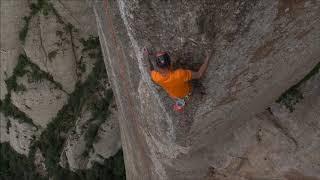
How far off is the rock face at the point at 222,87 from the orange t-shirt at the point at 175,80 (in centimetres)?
46

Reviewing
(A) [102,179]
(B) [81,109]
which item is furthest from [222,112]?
(A) [102,179]

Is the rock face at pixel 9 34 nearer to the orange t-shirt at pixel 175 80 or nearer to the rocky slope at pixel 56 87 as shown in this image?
the rocky slope at pixel 56 87

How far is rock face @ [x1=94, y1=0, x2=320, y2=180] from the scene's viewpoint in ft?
28.6

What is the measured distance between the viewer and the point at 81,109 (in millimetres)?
19078

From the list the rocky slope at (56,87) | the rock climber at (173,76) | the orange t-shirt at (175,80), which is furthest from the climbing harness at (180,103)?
the rocky slope at (56,87)

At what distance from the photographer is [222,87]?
966 centimetres

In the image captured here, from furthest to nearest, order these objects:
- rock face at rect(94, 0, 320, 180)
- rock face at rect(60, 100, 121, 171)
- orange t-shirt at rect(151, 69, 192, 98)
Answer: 1. rock face at rect(60, 100, 121, 171)
2. rock face at rect(94, 0, 320, 180)
3. orange t-shirt at rect(151, 69, 192, 98)

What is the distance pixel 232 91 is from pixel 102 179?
1147 cm

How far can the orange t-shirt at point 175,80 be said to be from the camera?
840 centimetres

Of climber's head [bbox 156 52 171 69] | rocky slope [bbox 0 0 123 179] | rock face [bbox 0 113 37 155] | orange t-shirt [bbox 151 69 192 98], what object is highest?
climber's head [bbox 156 52 171 69]

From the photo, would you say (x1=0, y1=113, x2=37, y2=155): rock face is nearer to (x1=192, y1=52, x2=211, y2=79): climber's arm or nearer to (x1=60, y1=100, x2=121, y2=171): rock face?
(x1=60, y1=100, x2=121, y2=171): rock face

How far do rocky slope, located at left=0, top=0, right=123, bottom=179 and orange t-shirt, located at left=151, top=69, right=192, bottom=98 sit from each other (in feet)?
28.7

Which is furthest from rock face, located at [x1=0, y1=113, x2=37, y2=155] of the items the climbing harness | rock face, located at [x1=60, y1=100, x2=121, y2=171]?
the climbing harness

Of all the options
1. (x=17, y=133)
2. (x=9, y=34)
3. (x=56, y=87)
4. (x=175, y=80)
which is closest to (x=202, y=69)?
(x=175, y=80)
